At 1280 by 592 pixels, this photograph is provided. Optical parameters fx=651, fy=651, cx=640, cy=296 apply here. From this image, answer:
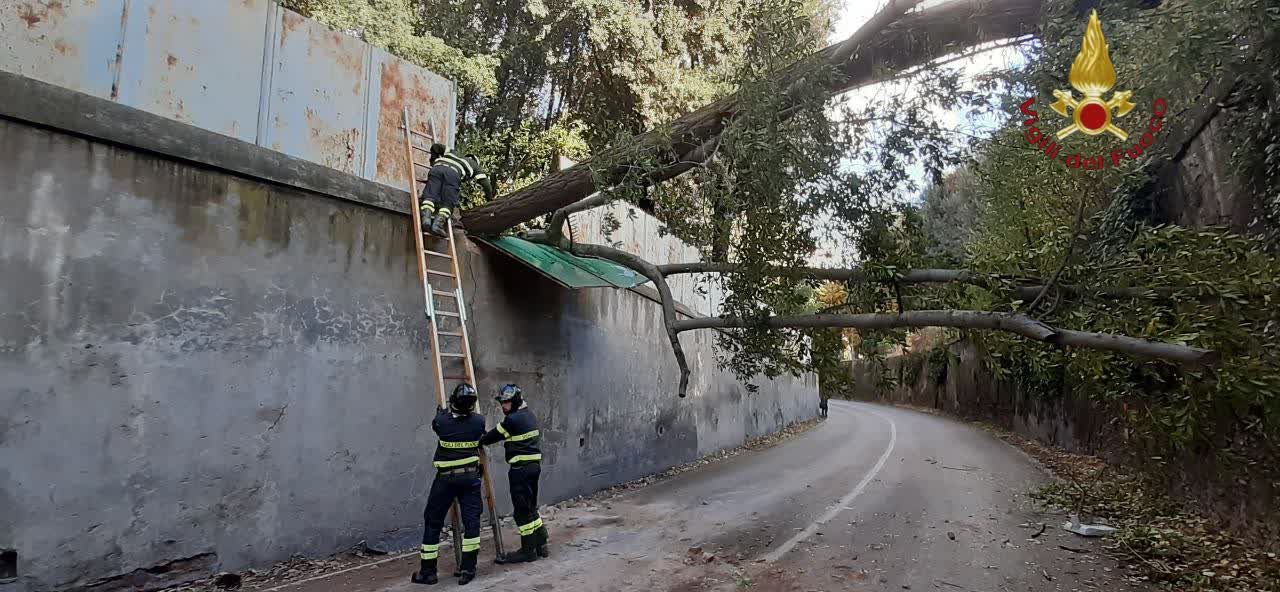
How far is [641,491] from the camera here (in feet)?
32.1

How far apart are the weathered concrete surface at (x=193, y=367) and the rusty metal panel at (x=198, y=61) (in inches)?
23.1

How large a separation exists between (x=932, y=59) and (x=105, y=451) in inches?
298

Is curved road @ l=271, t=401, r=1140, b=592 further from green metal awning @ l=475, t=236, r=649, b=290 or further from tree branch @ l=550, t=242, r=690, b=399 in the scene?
green metal awning @ l=475, t=236, r=649, b=290

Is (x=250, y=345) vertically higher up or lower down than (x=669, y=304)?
lower down

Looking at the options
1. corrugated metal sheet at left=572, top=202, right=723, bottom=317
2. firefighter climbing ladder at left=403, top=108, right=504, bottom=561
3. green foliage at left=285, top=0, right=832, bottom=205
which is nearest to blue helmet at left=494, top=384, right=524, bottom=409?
firefighter climbing ladder at left=403, top=108, right=504, bottom=561

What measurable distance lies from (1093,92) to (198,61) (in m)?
7.33

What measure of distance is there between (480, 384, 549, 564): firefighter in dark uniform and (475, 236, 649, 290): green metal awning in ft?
6.70

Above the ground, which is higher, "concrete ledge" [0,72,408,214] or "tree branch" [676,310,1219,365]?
"concrete ledge" [0,72,408,214]

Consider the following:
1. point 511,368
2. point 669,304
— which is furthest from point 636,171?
point 511,368

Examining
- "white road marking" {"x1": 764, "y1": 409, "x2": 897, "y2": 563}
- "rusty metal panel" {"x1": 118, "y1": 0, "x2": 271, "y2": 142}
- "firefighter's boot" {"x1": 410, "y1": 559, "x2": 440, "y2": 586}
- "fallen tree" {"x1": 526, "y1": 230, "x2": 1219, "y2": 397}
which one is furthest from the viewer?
"white road marking" {"x1": 764, "y1": 409, "x2": 897, "y2": 563}

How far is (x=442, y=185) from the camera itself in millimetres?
6980

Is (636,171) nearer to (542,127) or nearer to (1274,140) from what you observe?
(1274,140)

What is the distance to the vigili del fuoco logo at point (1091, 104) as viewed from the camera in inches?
206

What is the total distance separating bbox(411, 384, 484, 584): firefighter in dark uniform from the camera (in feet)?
17.1
